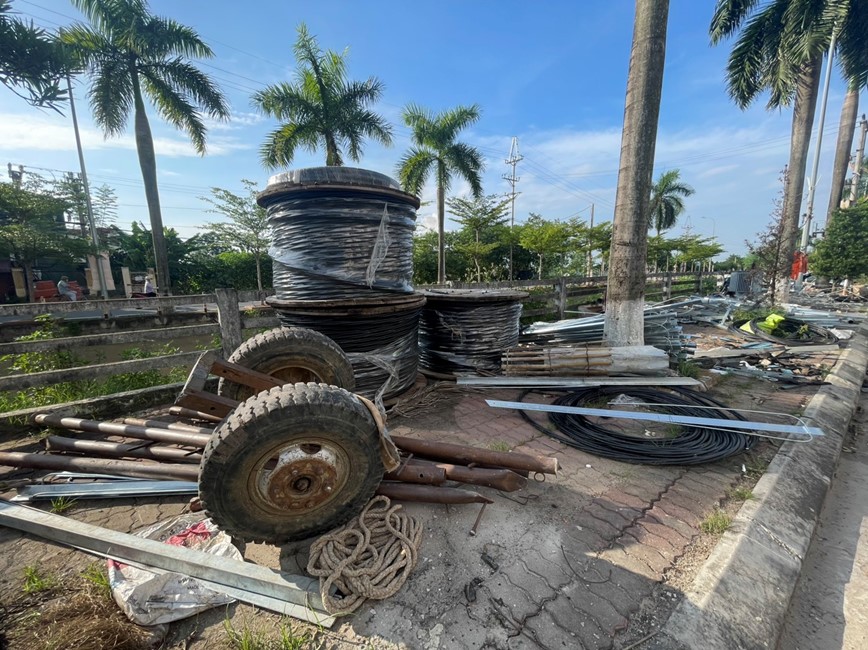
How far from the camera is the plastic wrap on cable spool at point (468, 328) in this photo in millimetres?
4516

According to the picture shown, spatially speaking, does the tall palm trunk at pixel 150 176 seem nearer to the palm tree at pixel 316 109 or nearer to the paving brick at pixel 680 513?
the palm tree at pixel 316 109

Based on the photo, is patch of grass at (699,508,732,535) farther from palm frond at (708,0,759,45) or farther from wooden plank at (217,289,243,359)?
palm frond at (708,0,759,45)

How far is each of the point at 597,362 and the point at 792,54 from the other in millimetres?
14930

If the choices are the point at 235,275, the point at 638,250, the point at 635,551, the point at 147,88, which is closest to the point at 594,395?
the point at 638,250

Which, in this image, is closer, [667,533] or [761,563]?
[761,563]

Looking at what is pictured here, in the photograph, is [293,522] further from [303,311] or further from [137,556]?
[303,311]

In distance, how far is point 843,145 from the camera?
2056cm

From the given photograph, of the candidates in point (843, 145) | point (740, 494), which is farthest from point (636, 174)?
point (843, 145)

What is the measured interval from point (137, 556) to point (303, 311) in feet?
6.89

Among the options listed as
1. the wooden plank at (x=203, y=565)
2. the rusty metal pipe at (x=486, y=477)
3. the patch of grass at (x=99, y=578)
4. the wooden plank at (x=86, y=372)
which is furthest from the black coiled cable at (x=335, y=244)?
the patch of grass at (x=99, y=578)

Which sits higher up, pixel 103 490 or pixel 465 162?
pixel 465 162

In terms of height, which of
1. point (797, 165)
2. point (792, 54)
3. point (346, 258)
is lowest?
point (346, 258)

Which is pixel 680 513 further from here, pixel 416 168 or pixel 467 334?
pixel 416 168

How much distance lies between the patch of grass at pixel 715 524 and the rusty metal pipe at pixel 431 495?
1229 mm
